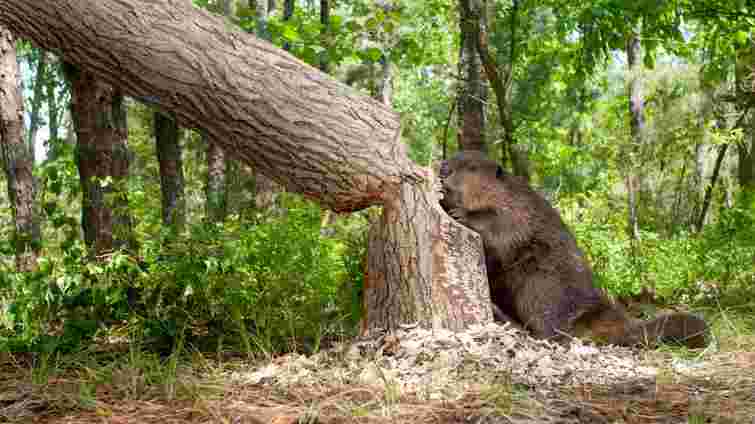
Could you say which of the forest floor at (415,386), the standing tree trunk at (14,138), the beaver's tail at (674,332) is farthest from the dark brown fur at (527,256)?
the standing tree trunk at (14,138)

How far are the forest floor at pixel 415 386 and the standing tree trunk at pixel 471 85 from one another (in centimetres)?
362

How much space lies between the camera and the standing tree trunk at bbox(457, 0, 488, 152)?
23.5 feet

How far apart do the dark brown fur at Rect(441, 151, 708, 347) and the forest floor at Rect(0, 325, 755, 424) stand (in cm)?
30

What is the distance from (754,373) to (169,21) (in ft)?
11.0

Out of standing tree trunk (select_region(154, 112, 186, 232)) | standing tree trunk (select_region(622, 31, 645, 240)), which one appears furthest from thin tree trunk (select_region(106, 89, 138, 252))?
standing tree trunk (select_region(622, 31, 645, 240))

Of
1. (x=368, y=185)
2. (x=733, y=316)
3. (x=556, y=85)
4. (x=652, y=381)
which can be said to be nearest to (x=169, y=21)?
(x=368, y=185)

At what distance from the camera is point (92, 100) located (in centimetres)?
561

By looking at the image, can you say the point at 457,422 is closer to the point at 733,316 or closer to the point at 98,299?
the point at 98,299

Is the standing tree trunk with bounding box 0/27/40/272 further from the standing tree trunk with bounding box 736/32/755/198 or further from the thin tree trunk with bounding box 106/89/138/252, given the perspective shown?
the standing tree trunk with bounding box 736/32/755/198

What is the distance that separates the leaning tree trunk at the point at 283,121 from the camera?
3.51 m

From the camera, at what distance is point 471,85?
8.75m

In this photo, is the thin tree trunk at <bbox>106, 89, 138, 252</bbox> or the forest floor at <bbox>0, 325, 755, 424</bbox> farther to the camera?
the thin tree trunk at <bbox>106, 89, 138, 252</bbox>

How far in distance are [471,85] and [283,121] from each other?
18.3ft

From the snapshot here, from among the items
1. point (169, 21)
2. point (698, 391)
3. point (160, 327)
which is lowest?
point (698, 391)
